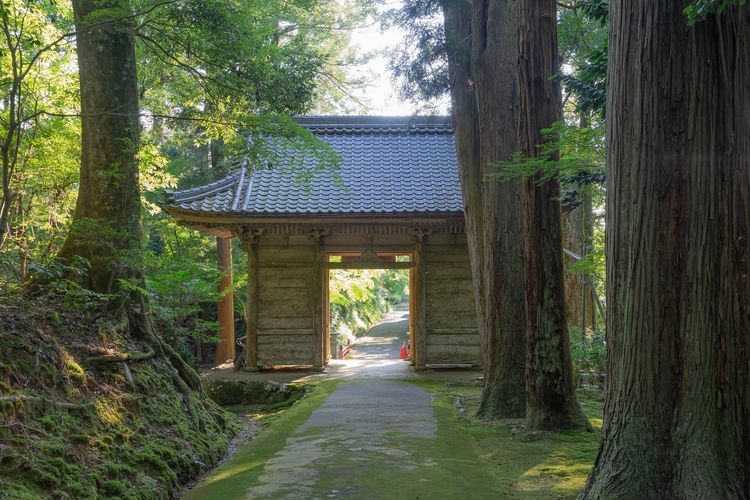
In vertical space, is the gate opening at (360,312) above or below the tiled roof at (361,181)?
below

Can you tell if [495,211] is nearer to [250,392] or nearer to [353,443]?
[353,443]

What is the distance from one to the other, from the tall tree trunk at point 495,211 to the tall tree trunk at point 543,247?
96cm

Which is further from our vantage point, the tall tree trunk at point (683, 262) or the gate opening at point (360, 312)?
the gate opening at point (360, 312)

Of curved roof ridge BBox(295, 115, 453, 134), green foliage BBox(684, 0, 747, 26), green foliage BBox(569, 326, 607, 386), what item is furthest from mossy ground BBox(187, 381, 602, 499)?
curved roof ridge BBox(295, 115, 453, 134)

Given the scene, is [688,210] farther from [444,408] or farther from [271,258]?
[271,258]

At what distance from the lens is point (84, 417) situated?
16.3ft

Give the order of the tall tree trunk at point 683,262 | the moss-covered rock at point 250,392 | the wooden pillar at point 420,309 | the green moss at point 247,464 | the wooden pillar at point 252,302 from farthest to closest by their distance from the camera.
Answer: the wooden pillar at point 420,309, the wooden pillar at point 252,302, the moss-covered rock at point 250,392, the green moss at point 247,464, the tall tree trunk at point 683,262

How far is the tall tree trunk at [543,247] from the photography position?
6520mm

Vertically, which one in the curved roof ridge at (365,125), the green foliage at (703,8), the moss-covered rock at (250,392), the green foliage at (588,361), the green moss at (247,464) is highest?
the curved roof ridge at (365,125)

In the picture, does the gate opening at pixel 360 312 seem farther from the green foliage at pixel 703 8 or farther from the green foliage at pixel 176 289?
the green foliage at pixel 703 8

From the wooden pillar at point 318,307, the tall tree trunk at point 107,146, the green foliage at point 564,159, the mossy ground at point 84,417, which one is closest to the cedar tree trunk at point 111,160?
the tall tree trunk at point 107,146

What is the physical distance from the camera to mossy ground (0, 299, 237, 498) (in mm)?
4059

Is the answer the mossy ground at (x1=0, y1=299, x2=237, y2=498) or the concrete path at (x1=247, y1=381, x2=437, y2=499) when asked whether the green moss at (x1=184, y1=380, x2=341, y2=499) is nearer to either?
the concrete path at (x1=247, y1=381, x2=437, y2=499)

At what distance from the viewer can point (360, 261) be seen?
13.4 meters
